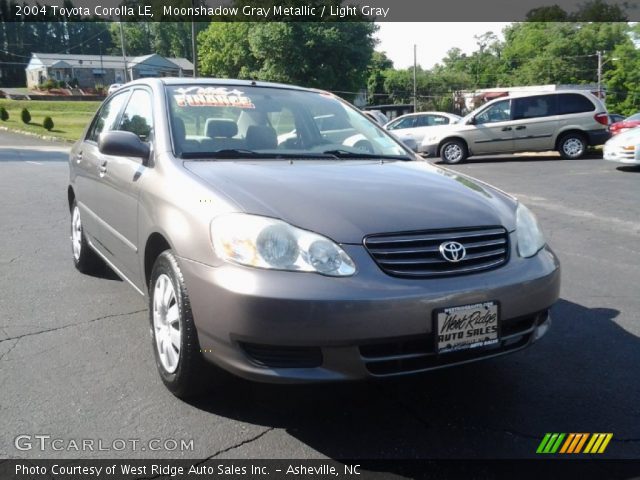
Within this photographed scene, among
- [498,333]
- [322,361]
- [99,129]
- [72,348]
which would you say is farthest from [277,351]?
[99,129]

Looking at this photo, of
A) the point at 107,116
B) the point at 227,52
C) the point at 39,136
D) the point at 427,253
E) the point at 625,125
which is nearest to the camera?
the point at 427,253

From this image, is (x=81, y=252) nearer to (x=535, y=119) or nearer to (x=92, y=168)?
(x=92, y=168)

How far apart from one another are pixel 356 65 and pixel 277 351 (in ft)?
176

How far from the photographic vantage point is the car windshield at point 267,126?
3531mm

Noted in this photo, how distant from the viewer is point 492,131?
15695 mm

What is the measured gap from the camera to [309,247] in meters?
2.52

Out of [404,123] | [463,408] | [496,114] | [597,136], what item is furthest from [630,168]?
[463,408]

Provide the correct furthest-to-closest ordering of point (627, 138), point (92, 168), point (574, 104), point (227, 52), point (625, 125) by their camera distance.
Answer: point (227, 52) < point (625, 125) < point (574, 104) < point (627, 138) < point (92, 168)

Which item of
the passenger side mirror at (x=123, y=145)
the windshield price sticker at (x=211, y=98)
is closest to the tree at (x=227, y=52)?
the windshield price sticker at (x=211, y=98)

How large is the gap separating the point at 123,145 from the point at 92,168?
1301 mm

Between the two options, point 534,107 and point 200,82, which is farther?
point 534,107

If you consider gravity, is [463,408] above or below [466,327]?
below

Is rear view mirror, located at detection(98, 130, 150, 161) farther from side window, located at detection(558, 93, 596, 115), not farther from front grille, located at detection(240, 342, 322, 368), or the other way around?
side window, located at detection(558, 93, 596, 115)

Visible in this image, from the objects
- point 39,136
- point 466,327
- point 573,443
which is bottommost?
point 573,443
